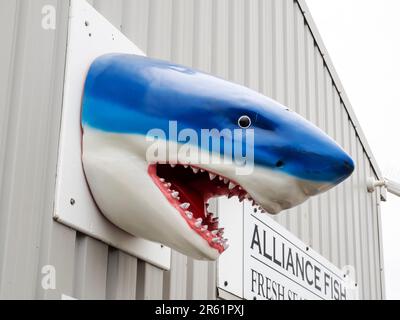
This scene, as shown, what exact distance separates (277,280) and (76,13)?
195 cm

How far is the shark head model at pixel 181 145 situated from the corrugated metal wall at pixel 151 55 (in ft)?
0.57

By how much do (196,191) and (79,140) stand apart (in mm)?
456

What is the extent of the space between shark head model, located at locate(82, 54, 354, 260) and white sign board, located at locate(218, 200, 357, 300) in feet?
3.57

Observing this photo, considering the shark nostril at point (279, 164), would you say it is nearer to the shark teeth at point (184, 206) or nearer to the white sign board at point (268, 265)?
the shark teeth at point (184, 206)

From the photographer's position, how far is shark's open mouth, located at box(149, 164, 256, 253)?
2.85 metres

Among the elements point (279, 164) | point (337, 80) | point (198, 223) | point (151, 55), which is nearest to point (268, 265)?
point (151, 55)

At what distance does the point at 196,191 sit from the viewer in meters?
3.05

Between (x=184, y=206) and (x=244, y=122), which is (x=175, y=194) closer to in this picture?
(x=184, y=206)

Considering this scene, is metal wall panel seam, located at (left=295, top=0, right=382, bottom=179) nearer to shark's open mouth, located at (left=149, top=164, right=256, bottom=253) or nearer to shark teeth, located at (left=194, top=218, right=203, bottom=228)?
shark's open mouth, located at (left=149, top=164, right=256, bottom=253)

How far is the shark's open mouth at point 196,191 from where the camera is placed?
2.85 meters

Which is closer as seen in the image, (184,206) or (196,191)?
(184,206)

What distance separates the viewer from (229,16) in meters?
4.50

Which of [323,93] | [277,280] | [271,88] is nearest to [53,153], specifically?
[277,280]

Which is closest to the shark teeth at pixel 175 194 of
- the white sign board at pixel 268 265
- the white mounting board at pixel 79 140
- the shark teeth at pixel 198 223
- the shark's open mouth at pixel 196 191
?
the shark's open mouth at pixel 196 191
